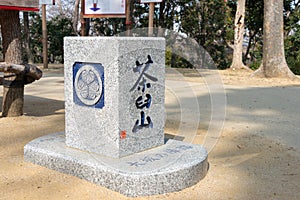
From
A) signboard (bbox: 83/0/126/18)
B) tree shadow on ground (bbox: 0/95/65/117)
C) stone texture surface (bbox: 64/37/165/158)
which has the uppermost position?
signboard (bbox: 83/0/126/18)

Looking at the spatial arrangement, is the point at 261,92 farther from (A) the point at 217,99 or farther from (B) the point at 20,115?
(B) the point at 20,115

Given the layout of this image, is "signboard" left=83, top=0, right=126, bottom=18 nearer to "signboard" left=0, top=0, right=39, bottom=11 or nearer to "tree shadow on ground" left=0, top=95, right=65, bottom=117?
"tree shadow on ground" left=0, top=95, right=65, bottom=117

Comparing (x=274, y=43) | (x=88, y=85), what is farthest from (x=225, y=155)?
(x=274, y=43)

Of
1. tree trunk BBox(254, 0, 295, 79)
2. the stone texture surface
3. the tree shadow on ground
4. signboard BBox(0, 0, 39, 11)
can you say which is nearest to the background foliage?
tree trunk BBox(254, 0, 295, 79)

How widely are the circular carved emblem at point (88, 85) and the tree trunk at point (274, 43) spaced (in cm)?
984

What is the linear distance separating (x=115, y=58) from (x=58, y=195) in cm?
124

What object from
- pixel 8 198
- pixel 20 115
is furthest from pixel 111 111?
pixel 20 115

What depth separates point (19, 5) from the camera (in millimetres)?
5637

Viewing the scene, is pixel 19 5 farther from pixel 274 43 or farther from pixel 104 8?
pixel 274 43

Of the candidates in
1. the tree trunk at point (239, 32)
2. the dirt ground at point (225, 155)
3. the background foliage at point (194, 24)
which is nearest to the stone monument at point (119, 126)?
the dirt ground at point (225, 155)

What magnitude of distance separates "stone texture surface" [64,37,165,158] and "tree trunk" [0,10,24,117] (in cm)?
231

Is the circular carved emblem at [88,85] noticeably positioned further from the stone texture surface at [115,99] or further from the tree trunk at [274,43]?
the tree trunk at [274,43]

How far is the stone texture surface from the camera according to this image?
3297mm

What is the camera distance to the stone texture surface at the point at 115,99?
3297 mm
